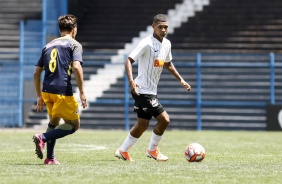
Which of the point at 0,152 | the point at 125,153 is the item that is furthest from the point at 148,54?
the point at 0,152

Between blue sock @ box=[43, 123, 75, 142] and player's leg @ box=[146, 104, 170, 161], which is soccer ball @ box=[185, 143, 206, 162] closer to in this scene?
player's leg @ box=[146, 104, 170, 161]

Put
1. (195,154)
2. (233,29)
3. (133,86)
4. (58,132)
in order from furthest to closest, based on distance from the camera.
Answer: (233,29), (195,154), (133,86), (58,132)

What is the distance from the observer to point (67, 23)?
1095 centimetres

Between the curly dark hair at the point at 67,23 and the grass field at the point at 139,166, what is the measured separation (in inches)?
65.5

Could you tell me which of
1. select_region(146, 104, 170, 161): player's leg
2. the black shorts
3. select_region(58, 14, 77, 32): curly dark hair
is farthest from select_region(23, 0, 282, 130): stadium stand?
select_region(58, 14, 77, 32): curly dark hair

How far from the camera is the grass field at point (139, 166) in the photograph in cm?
911

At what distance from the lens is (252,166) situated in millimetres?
10852

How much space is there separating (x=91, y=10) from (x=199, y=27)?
3.95 m

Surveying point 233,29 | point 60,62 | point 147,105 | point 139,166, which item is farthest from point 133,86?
point 233,29

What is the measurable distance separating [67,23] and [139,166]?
76.7 inches

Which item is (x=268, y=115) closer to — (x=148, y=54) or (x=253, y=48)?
(x=253, y=48)

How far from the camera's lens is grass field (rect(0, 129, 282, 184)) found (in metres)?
9.11

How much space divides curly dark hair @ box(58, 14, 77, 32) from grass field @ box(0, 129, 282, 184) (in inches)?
65.5

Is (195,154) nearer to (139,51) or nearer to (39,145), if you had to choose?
(139,51)
